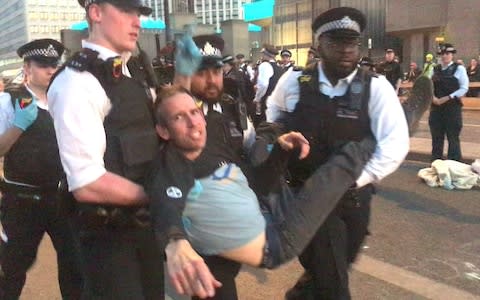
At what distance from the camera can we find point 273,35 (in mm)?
60062

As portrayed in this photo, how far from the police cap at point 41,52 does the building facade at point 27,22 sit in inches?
803

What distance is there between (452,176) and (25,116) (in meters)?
5.27

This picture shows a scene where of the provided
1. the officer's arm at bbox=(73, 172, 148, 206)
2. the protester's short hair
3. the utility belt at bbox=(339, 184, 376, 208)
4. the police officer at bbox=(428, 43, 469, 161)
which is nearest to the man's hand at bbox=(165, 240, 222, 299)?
the officer's arm at bbox=(73, 172, 148, 206)

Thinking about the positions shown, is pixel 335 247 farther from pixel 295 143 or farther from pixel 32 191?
pixel 32 191

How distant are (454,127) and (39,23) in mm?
35288

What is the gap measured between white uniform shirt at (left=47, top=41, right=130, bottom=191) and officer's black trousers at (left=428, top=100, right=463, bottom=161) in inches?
258

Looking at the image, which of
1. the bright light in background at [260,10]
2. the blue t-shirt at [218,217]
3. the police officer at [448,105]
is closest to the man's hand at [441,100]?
the police officer at [448,105]

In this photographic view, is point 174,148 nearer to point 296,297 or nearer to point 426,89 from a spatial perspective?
point 296,297

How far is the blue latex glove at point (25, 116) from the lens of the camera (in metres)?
2.93

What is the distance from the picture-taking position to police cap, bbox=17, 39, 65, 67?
127 inches

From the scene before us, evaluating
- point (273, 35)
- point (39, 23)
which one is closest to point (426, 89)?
point (39, 23)

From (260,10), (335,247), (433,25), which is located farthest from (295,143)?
(260,10)

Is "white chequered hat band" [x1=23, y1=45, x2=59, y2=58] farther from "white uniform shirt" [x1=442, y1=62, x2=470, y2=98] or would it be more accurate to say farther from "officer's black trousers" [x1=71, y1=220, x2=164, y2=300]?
"white uniform shirt" [x1=442, y1=62, x2=470, y2=98]

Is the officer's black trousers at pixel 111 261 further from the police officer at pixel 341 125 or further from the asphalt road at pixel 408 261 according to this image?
the asphalt road at pixel 408 261
